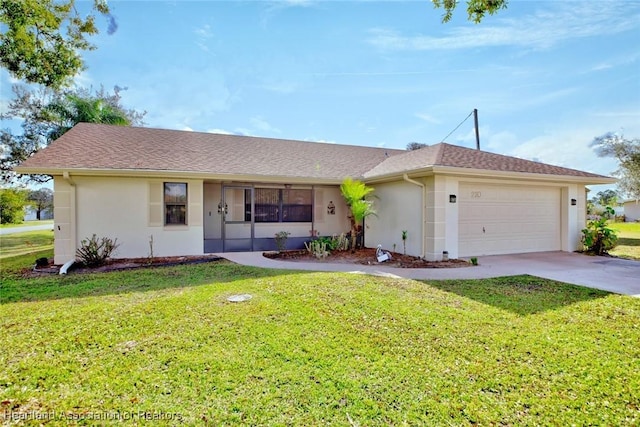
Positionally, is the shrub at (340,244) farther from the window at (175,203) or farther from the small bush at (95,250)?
the small bush at (95,250)

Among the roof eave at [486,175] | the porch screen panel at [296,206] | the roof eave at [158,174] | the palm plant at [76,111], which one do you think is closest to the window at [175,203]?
the roof eave at [158,174]

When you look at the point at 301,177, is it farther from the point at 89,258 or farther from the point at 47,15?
the point at 47,15

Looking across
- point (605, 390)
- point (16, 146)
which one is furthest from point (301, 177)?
point (16, 146)

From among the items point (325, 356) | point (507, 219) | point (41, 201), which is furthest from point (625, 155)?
point (41, 201)

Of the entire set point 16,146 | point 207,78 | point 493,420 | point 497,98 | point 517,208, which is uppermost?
point 207,78

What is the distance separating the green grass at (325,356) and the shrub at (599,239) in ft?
21.5

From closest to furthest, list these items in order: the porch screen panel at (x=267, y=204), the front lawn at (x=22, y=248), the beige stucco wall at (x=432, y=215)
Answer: the beige stucco wall at (x=432, y=215) → the front lawn at (x=22, y=248) → the porch screen panel at (x=267, y=204)

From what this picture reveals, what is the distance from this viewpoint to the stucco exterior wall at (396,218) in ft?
32.4

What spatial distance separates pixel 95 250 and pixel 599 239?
15977 mm

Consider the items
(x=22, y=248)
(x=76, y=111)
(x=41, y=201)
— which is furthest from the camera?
(x=41, y=201)

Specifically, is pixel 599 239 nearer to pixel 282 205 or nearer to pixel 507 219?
pixel 507 219

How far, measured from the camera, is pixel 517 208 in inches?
432

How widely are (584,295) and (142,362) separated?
721 centimetres

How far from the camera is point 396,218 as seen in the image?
1088cm
